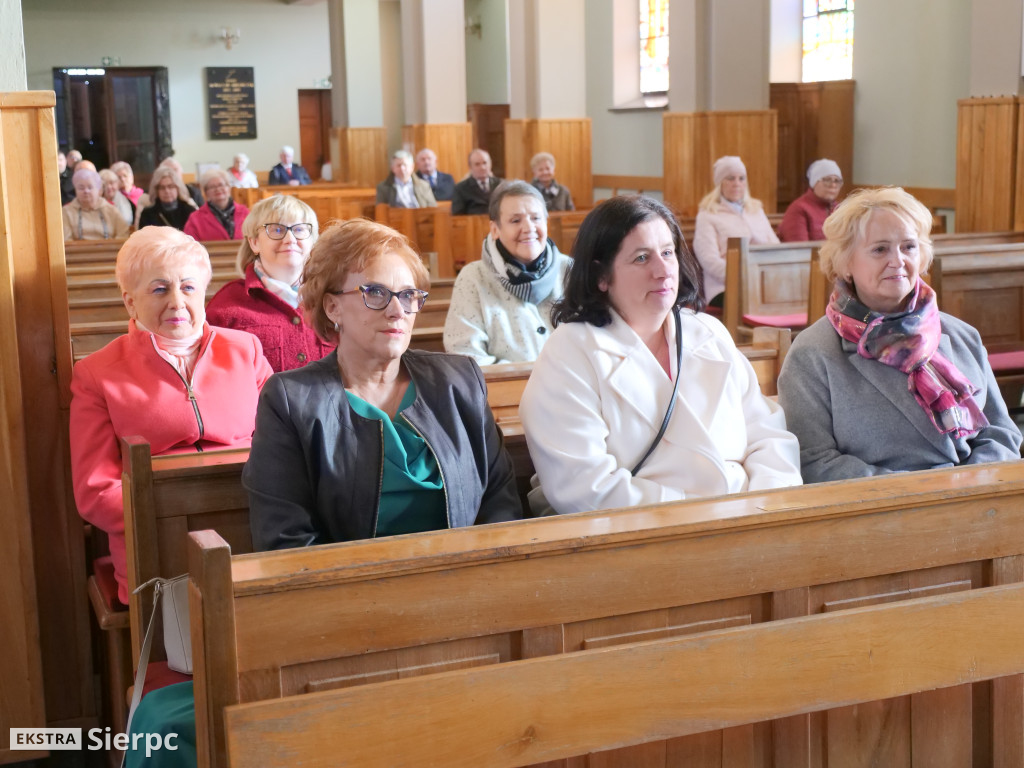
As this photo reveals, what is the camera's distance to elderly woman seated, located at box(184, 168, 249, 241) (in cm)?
751

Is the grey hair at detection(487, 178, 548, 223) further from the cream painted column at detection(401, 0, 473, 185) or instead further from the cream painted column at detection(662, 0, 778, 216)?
the cream painted column at detection(401, 0, 473, 185)

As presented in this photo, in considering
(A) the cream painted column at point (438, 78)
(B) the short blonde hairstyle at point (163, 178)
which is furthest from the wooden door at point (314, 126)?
(B) the short blonde hairstyle at point (163, 178)

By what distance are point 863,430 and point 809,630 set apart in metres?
0.99

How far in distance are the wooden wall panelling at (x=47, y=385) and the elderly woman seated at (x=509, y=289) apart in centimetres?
138

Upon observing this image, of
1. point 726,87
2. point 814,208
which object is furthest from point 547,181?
point 814,208

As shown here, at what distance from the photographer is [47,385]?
2807 mm

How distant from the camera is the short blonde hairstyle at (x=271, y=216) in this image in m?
3.53

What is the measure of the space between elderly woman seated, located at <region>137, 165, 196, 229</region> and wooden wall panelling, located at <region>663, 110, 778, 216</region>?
425 centimetres

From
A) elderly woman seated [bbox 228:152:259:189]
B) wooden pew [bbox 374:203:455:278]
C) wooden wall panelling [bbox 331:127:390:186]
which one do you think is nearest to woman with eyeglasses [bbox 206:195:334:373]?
wooden pew [bbox 374:203:455:278]

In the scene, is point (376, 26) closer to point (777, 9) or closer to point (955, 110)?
point (777, 9)

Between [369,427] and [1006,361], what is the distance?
3495 millimetres

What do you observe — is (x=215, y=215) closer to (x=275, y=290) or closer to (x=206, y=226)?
(x=206, y=226)

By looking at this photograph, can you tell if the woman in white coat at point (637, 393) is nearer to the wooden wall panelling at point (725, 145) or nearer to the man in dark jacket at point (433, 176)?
the wooden wall panelling at point (725, 145)

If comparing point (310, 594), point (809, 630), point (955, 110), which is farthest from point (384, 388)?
point (955, 110)
